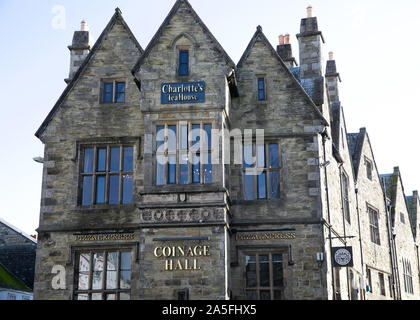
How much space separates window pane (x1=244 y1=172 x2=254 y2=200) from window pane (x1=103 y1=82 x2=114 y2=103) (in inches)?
241

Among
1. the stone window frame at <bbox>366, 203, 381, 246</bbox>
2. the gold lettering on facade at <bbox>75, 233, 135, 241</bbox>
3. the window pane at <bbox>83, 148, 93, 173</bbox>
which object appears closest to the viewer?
the gold lettering on facade at <bbox>75, 233, 135, 241</bbox>

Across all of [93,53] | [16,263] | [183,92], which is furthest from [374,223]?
[16,263]

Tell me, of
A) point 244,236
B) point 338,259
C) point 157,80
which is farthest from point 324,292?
point 157,80

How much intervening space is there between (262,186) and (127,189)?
16.4ft

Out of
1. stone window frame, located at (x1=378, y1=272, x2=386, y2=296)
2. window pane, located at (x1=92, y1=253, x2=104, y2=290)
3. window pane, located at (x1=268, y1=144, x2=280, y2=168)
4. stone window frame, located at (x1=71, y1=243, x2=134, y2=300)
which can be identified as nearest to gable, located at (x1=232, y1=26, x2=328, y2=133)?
window pane, located at (x1=268, y1=144, x2=280, y2=168)

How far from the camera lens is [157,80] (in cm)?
2248

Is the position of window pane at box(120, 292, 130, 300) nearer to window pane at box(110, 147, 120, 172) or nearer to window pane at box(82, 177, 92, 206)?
window pane at box(82, 177, 92, 206)

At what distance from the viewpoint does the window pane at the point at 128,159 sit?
23312mm

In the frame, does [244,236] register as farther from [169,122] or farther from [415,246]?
[415,246]

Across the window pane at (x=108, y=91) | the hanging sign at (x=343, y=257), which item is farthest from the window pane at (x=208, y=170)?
the hanging sign at (x=343, y=257)

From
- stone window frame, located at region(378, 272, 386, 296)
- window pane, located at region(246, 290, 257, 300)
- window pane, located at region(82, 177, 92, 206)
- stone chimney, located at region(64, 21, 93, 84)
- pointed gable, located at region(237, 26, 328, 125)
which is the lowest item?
window pane, located at region(246, 290, 257, 300)

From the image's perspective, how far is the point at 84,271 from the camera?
22500mm

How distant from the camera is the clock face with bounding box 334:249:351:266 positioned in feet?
72.8

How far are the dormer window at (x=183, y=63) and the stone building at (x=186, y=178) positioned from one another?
4 centimetres
